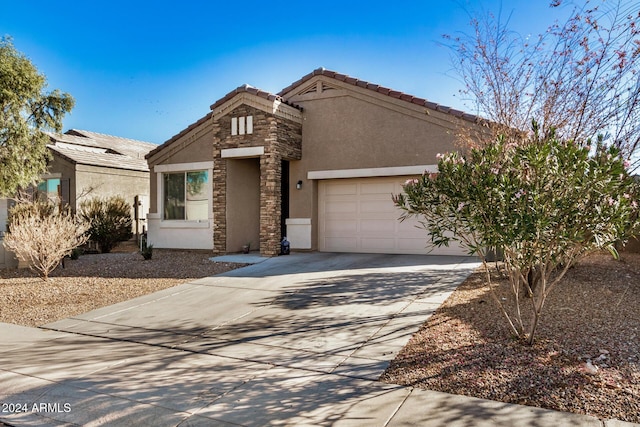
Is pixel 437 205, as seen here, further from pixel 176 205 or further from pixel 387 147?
pixel 176 205

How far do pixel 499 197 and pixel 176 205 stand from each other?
1222cm

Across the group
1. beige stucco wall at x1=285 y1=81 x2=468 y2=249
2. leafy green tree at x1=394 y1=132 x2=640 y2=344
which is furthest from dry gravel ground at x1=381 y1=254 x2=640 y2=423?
beige stucco wall at x1=285 y1=81 x2=468 y2=249

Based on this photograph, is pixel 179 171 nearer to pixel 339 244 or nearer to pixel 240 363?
pixel 339 244

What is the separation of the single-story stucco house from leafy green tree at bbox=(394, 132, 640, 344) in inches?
291

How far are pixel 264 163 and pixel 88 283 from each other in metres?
5.46

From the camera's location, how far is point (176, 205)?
14477 millimetres

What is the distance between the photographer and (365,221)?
1308 centimetres

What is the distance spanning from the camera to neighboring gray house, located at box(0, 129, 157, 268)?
16.8m

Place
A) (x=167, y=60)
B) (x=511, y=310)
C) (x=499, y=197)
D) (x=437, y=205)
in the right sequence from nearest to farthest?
(x=499, y=197), (x=437, y=205), (x=511, y=310), (x=167, y=60)

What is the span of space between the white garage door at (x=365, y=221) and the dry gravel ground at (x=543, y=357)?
5868 millimetres

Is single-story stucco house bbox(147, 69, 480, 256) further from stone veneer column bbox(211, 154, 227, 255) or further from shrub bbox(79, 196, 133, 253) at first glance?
shrub bbox(79, 196, 133, 253)

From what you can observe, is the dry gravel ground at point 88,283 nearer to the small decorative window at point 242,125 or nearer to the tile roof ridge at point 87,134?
the small decorative window at point 242,125

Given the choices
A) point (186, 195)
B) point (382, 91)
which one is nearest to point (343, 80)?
point (382, 91)

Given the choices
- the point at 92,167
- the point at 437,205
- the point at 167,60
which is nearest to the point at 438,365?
the point at 437,205
